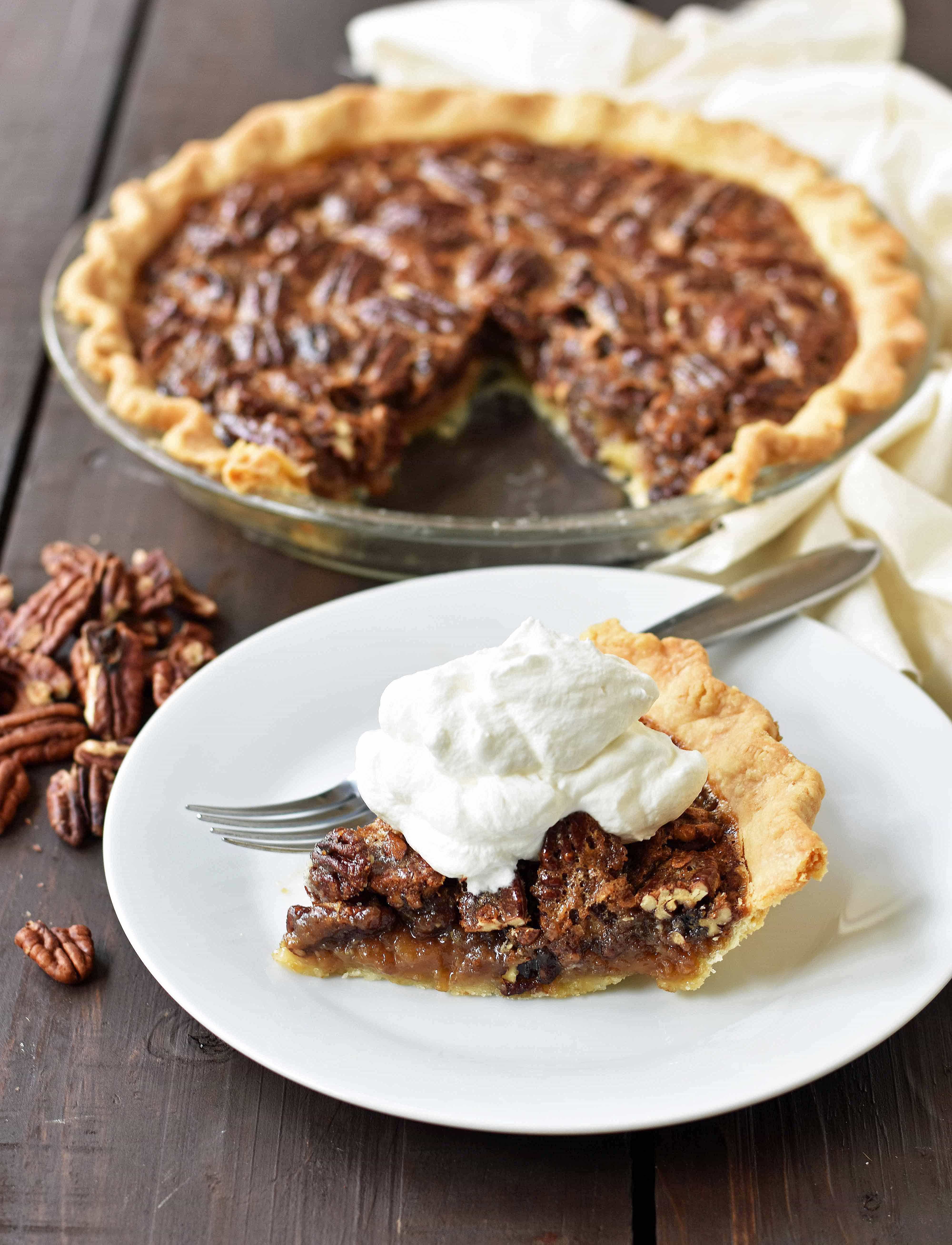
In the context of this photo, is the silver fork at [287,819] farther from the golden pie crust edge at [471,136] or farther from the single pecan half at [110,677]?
the golden pie crust edge at [471,136]

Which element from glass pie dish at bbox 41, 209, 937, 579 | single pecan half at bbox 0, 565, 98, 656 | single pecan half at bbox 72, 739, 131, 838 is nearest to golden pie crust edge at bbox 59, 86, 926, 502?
glass pie dish at bbox 41, 209, 937, 579

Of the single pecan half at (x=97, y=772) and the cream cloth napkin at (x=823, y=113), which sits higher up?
the cream cloth napkin at (x=823, y=113)

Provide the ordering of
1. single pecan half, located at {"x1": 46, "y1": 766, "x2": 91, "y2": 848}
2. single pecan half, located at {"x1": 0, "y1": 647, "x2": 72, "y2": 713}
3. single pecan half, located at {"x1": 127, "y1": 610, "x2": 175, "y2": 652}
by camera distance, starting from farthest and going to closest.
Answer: single pecan half, located at {"x1": 127, "y1": 610, "x2": 175, "y2": 652}, single pecan half, located at {"x1": 0, "y1": 647, "x2": 72, "y2": 713}, single pecan half, located at {"x1": 46, "y1": 766, "x2": 91, "y2": 848}

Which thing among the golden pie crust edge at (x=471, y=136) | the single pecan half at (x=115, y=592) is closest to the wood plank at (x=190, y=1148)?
the single pecan half at (x=115, y=592)

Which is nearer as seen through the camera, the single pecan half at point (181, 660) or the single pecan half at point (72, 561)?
the single pecan half at point (181, 660)

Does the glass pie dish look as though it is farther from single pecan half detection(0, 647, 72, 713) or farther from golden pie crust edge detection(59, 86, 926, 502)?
single pecan half detection(0, 647, 72, 713)

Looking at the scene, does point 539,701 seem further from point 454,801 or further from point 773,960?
point 773,960

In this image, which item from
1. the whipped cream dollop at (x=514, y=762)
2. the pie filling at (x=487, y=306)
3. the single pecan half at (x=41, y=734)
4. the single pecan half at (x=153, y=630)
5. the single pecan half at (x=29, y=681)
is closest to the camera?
the whipped cream dollop at (x=514, y=762)
